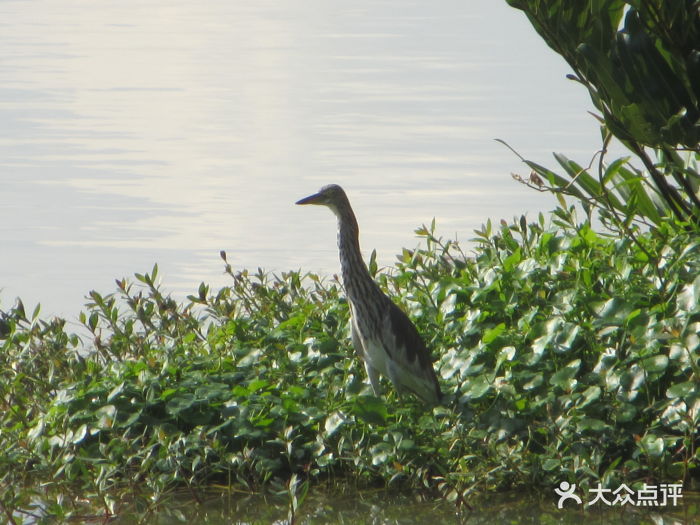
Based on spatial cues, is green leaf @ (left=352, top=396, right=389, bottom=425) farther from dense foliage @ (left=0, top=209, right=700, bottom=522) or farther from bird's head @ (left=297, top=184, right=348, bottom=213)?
bird's head @ (left=297, top=184, right=348, bottom=213)

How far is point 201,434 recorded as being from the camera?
4.83 meters

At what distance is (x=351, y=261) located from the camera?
553cm

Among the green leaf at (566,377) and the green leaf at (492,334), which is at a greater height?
the green leaf at (492,334)

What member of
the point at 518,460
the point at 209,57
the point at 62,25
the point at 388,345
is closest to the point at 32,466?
the point at 388,345

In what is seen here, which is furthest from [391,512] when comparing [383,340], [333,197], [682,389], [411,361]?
[333,197]

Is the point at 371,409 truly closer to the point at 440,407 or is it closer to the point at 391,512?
the point at 440,407

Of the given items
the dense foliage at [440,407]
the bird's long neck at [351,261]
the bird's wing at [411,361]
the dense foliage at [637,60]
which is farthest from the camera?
the dense foliage at [637,60]

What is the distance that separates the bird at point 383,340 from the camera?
5184mm

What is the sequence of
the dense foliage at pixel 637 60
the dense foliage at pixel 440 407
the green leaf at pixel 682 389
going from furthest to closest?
1. the dense foliage at pixel 637 60
2. the dense foliage at pixel 440 407
3. the green leaf at pixel 682 389

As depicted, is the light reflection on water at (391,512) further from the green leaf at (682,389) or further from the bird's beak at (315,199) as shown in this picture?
the bird's beak at (315,199)

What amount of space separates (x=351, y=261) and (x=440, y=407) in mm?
871

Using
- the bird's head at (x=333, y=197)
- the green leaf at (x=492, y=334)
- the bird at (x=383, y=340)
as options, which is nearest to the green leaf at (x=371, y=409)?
Answer: the bird at (x=383, y=340)

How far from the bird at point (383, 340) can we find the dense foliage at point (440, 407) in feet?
0.31

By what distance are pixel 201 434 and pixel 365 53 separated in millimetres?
13166
